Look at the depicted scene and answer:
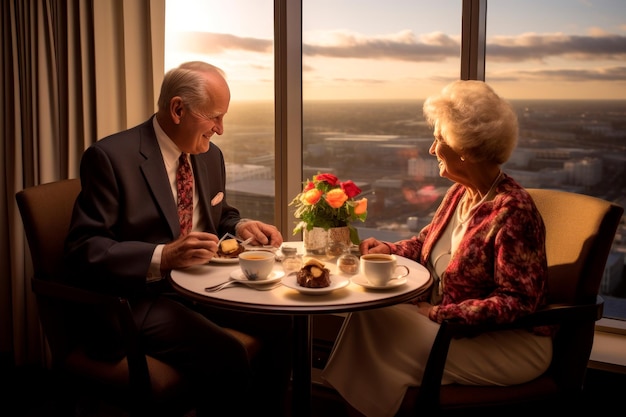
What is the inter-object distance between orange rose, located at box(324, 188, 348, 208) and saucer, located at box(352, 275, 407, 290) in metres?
0.26

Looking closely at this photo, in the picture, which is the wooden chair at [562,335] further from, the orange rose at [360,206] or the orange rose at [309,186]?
the orange rose at [309,186]

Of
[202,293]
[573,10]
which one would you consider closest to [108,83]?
[202,293]

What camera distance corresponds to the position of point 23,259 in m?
3.47

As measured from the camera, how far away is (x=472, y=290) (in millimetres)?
2084

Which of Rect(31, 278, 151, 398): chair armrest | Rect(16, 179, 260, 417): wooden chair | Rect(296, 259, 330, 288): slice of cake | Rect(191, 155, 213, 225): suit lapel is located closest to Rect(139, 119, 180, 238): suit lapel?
Rect(191, 155, 213, 225): suit lapel

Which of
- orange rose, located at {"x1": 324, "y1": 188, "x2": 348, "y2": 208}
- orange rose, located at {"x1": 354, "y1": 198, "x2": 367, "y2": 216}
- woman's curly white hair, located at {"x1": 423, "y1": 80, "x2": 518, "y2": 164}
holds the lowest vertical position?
orange rose, located at {"x1": 354, "y1": 198, "x2": 367, "y2": 216}

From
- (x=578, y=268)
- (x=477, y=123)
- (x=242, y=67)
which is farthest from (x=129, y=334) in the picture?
(x=242, y=67)

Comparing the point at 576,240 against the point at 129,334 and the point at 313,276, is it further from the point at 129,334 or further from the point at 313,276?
the point at 129,334

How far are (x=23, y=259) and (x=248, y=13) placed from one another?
1.76 metres

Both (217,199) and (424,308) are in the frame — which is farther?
(217,199)

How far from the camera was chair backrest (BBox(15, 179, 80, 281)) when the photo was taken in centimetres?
229

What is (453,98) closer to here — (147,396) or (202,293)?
(202,293)

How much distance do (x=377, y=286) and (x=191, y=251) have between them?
0.61 m

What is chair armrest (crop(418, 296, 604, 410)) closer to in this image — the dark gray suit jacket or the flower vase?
the flower vase
